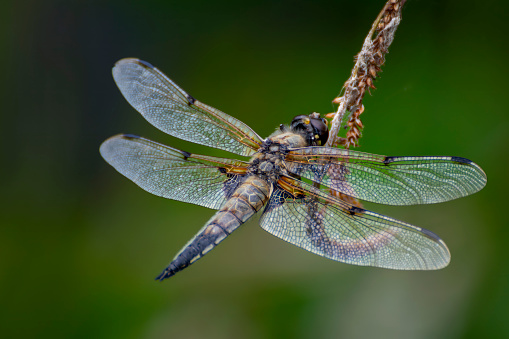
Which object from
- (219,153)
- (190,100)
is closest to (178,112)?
(190,100)

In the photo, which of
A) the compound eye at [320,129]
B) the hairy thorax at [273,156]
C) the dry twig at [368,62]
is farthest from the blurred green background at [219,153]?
the dry twig at [368,62]

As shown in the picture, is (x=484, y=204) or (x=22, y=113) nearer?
(x=484, y=204)

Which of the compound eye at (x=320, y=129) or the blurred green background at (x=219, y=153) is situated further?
the blurred green background at (x=219, y=153)

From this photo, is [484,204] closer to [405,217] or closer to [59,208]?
[405,217]

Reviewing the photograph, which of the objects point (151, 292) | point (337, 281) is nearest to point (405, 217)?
point (337, 281)

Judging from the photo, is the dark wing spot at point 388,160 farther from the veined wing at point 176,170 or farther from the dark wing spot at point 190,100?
the dark wing spot at point 190,100

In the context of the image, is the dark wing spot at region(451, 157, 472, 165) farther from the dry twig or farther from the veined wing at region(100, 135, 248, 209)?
the veined wing at region(100, 135, 248, 209)

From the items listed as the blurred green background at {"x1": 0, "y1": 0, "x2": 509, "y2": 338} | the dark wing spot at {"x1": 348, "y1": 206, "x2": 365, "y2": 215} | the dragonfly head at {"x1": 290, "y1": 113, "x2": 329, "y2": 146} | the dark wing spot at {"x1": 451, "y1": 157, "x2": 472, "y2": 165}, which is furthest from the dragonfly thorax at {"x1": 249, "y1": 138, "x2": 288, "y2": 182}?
the blurred green background at {"x1": 0, "y1": 0, "x2": 509, "y2": 338}
